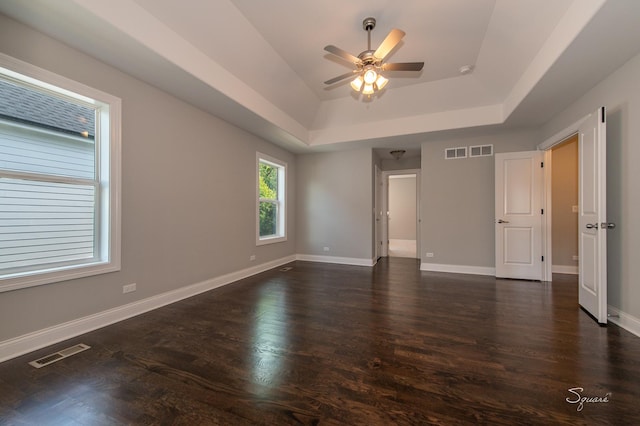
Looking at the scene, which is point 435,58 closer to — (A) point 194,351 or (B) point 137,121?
(B) point 137,121

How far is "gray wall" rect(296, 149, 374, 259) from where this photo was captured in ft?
19.0

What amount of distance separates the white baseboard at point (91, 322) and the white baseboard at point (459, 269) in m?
4.01

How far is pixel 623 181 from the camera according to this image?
8.86 feet

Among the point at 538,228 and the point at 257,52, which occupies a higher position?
the point at 257,52

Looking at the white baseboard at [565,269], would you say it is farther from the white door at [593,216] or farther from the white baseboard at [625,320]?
the white baseboard at [625,320]

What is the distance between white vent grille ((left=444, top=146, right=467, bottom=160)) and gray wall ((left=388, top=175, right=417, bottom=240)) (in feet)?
17.1

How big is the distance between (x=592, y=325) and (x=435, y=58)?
3684 mm

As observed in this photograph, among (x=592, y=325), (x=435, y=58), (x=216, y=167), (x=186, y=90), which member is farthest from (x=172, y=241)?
(x=592, y=325)

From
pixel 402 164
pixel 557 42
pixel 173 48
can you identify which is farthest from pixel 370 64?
pixel 402 164

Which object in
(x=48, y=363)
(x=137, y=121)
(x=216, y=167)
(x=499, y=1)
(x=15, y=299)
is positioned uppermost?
(x=499, y=1)

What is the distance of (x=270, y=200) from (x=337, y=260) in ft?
6.83

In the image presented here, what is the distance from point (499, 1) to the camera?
2641 mm

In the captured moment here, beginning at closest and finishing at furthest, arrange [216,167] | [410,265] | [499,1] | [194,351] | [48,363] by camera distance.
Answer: [48,363] → [194,351] → [499,1] → [216,167] → [410,265]

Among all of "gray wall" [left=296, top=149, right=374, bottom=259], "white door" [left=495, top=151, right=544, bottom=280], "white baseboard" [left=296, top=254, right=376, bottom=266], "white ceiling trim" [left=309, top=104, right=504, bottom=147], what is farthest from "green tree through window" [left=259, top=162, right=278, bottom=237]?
"white door" [left=495, top=151, right=544, bottom=280]
